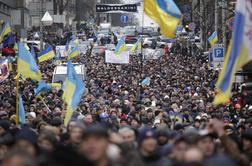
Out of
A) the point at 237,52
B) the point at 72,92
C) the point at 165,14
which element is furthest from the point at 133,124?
the point at 237,52

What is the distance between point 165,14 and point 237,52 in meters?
4.05

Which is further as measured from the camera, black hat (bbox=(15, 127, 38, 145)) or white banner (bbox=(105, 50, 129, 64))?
white banner (bbox=(105, 50, 129, 64))

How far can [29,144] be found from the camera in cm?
916

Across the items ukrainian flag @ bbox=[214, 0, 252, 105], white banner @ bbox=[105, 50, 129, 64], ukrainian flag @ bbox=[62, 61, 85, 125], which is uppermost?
ukrainian flag @ bbox=[214, 0, 252, 105]

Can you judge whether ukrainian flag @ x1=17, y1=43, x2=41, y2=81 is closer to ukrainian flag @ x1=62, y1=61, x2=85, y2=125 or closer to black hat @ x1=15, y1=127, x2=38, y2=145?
ukrainian flag @ x1=62, y1=61, x2=85, y2=125

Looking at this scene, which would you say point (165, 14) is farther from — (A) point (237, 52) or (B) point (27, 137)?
(B) point (27, 137)

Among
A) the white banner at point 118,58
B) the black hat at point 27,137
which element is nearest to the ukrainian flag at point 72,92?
the black hat at point 27,137

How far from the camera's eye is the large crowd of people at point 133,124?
25.6 feet

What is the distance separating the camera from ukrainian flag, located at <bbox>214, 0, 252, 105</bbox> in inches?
432

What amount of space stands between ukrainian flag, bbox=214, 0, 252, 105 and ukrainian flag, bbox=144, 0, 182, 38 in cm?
326

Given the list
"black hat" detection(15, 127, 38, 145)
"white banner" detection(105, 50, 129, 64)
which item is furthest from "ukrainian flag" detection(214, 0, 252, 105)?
"white banner" detection(105, 50, 129, 64)

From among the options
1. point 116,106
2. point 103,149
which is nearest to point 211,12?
point 116,106

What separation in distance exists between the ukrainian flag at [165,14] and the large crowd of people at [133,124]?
5.14ft

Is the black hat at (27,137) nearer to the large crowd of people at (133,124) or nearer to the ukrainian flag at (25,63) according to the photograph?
the large crowd of people at (133,124)
